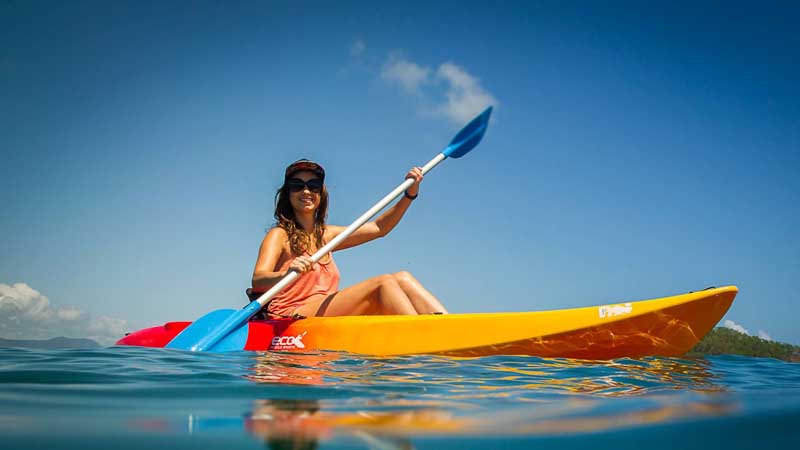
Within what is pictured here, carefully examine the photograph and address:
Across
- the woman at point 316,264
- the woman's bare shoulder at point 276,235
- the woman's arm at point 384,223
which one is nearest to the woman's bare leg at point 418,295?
the woman at point 316,264

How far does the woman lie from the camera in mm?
4230

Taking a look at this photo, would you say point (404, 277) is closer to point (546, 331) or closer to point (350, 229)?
point (350, 229)

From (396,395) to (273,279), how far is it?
2575 mm

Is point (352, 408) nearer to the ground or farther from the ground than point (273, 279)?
nearer to the ground

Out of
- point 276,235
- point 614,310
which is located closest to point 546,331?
point 614,310

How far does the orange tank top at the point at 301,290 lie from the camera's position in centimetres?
462

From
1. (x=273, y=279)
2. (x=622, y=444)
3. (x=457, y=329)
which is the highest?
(x=273, y=279)

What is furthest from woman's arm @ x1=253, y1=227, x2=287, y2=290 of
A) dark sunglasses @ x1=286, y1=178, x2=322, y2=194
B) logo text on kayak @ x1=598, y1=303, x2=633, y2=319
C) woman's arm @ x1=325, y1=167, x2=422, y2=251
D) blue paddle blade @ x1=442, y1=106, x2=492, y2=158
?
logo text on kayak @ x1=598, y1=303, x2=633, y2=319

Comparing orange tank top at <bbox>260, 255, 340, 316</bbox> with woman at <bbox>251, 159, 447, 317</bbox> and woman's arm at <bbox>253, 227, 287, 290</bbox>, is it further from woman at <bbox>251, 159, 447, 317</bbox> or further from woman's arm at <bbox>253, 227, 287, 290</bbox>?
woman's arm at <bbox>253, 227, 287, 290</bbox>

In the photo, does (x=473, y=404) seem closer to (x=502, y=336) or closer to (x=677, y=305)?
(x=502, y=336)

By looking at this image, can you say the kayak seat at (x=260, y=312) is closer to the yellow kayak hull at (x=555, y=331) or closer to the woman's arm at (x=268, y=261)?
the woman's arm at (x=268, y=261)

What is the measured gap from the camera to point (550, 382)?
2.47m

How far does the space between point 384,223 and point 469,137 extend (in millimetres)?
1366

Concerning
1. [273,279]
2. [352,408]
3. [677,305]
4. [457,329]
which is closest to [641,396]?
[352,408]
